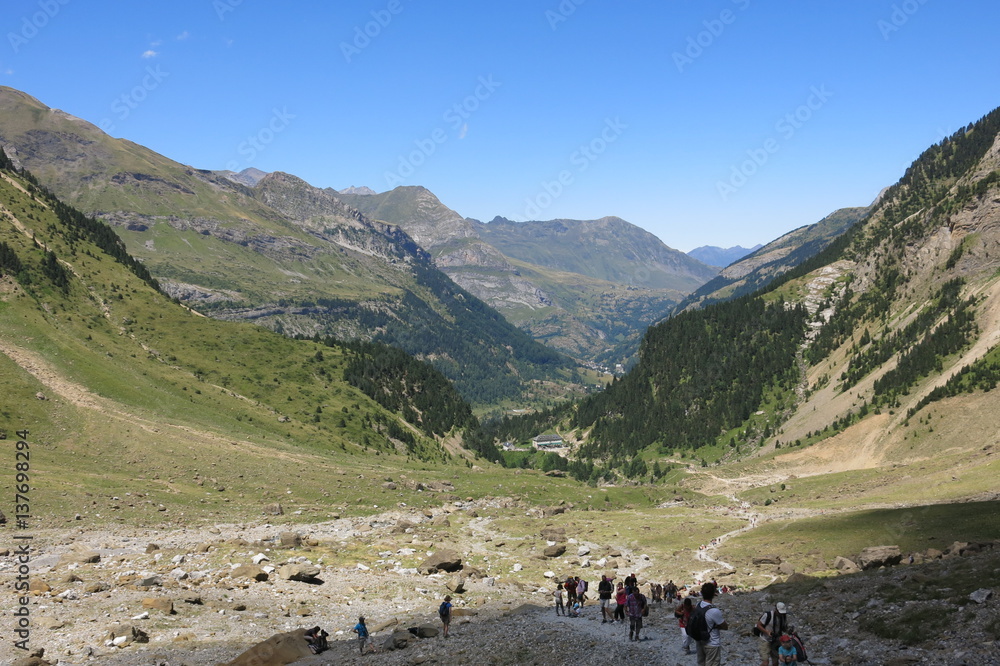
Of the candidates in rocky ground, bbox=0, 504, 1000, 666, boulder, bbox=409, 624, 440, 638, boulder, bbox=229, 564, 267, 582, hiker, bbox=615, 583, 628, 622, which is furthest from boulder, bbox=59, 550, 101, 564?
hiker, bbox=615, 583, 628, 622

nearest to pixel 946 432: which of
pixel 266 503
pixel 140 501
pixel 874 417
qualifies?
pixel 874 417

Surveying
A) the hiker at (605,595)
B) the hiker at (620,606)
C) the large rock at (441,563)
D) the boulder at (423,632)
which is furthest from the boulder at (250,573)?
the hiker at (620,606)

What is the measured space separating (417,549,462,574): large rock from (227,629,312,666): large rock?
1956 cm

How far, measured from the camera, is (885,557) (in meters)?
42.2

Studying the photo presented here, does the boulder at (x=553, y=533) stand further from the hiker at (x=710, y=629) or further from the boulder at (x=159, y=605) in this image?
the hiker at (x=710, y=629)

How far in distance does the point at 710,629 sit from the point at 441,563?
3426 centimetres

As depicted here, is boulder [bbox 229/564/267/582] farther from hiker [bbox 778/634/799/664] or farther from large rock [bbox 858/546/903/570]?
large rock [bbox 858/546/903/570]

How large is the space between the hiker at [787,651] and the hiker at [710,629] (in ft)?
6.55

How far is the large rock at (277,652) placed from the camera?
97.7ft

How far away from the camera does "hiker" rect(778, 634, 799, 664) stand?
2044cm

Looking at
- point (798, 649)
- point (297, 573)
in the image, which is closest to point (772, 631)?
point (798, 649)

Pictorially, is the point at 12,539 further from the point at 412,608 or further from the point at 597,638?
the point at 597,638

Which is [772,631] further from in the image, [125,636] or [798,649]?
[125,636]

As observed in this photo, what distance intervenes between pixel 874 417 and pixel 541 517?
3271 inches
